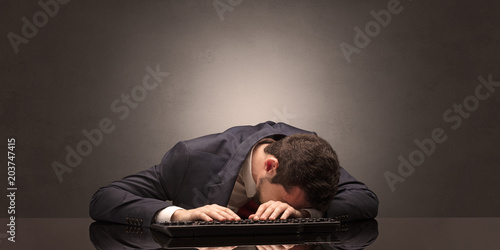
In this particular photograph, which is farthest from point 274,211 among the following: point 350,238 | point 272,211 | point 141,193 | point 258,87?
point 258,87

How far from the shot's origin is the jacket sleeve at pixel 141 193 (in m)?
1.41

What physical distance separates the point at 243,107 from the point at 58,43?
1313mm

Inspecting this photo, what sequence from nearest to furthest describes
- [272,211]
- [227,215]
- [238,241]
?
[238,241], [227,215], [272,211]

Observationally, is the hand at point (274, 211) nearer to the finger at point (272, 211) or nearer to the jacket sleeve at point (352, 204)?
the finger at point (272, 211)

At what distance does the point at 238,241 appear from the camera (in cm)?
96

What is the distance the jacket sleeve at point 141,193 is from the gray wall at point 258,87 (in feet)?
6.25

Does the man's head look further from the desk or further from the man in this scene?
the desk

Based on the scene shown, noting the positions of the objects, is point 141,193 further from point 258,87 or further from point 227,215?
point 258,87

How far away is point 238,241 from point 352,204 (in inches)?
27.7

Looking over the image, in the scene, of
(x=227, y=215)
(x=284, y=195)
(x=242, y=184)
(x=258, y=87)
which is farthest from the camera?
(x=258, y=87)

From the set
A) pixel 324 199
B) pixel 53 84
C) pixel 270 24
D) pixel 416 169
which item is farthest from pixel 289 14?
pixel 324 199

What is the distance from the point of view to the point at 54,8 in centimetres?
368

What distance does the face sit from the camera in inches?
54.9

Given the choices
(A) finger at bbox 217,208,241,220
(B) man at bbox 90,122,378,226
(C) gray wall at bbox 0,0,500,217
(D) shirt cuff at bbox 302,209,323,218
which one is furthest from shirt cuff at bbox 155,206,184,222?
Answer: (C) gray wall at bbox 0,0,500,217
